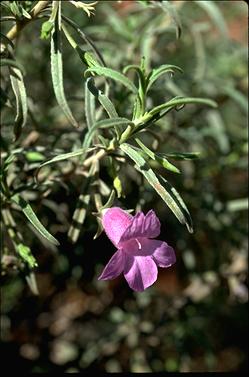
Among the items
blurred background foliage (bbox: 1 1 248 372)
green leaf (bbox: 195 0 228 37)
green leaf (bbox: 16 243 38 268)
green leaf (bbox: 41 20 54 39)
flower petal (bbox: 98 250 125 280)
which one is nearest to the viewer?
flower petal (bbox: 98 250 125 280)

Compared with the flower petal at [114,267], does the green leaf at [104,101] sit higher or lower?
higher

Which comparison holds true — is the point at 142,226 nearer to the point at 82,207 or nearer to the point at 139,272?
the point at 139,272

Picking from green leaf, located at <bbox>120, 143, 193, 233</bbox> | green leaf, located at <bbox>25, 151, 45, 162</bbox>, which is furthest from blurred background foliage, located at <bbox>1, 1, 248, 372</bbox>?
green leaf, located at <bbox>120, 143, 193, 233</bbox>

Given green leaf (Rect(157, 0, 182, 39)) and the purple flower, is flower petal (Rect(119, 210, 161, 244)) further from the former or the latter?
green leaf (Rect(157, 0, 182, 39))

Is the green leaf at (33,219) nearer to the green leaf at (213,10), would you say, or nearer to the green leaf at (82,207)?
the green leaf at (82,207)

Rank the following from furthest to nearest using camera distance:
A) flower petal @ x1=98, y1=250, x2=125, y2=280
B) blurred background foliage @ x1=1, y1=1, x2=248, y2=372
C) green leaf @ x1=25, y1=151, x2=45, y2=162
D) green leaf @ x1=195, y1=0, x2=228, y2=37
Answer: blurred background foliage @ x1=1, y1=1, x2=248, y2=372 → green leaf @ x1=195, y1=0, x2=228, y2=37 → green leaf @ x1=25, y1=151, x2=45, y2=162 → flower petal @ x1=98, y1=250, x2=125, y2=280

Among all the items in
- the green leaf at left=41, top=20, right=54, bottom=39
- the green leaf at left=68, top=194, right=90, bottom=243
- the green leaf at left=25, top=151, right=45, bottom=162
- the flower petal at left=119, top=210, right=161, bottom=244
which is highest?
the green leaf at left=41, top=20, right=54, bottom=39

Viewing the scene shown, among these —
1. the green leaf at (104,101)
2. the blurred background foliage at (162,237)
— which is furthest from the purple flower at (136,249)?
the blurred background foliage at (162,237)

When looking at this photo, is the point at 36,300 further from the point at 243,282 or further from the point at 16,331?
the point at 243,282
